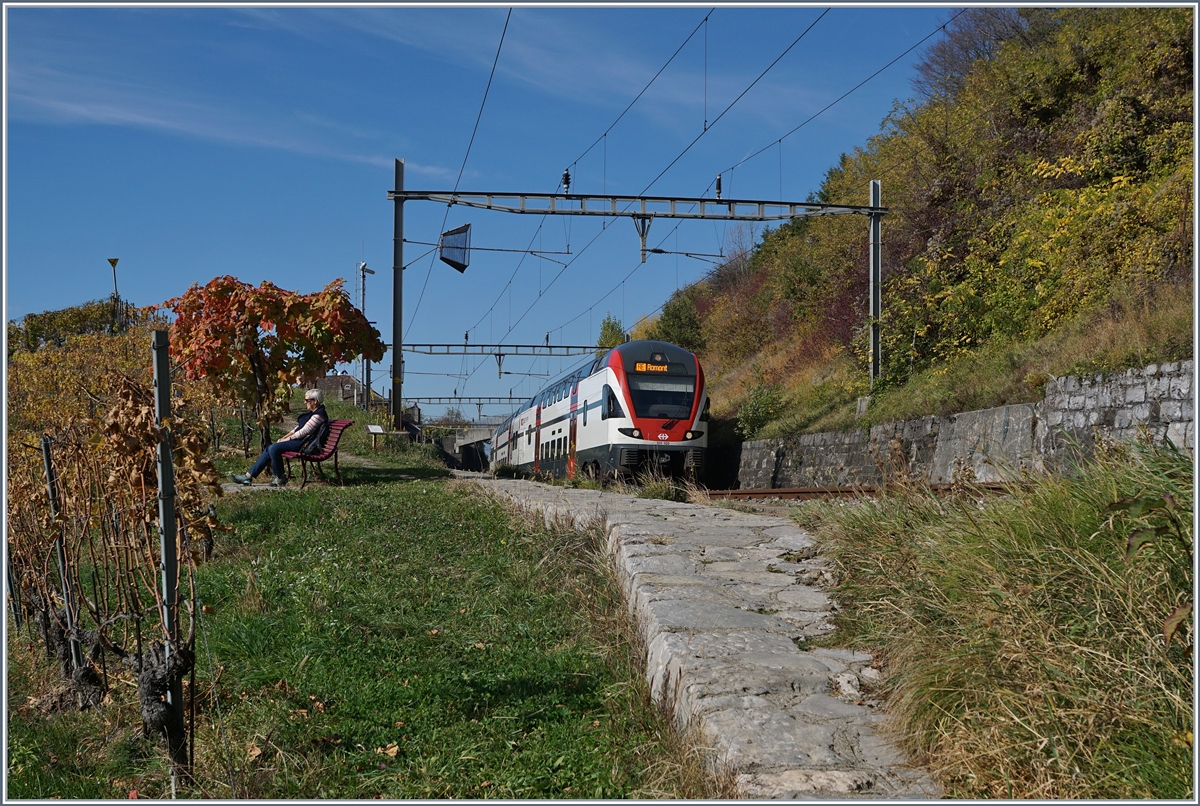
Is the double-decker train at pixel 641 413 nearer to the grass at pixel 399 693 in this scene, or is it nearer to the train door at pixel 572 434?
the train door at pixel 572 434

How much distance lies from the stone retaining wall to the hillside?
1.21ft

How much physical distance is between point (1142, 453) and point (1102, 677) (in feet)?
4.93

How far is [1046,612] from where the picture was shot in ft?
10.9

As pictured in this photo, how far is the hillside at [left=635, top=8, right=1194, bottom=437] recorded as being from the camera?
594 inches

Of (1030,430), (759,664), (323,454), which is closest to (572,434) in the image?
(1030,430)

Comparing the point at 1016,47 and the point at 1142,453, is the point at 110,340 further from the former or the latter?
the point at 1016,47

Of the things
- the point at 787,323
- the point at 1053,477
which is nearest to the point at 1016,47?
the point at 787,323

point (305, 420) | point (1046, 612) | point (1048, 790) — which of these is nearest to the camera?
point (1048, 790)

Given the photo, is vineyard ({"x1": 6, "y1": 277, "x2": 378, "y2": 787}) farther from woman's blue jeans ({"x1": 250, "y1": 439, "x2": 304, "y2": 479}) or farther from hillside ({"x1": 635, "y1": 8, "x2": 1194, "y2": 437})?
hillside ({"x1": 635, "y1": 8, "x2": 1194, "y2": 437})

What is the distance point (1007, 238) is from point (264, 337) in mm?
16324

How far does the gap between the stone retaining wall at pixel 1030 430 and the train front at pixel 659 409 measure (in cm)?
299

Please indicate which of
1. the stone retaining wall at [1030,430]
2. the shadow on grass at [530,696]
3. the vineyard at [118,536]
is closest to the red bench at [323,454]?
the vineyard at [118,536]

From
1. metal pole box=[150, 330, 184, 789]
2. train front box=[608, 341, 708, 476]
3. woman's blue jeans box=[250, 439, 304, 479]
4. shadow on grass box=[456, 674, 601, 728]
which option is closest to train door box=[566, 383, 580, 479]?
train front box=[608, 341, 708, 476]

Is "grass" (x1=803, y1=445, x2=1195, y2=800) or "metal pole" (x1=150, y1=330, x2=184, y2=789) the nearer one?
"grass" (x1=803, y1=445, x2=1195, y2=800)
